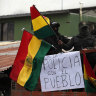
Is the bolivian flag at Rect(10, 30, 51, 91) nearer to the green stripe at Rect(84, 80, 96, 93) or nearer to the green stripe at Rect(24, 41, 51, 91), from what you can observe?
the green stripe at Rect(24, 41, 51, 91)

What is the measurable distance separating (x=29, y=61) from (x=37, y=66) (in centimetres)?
26

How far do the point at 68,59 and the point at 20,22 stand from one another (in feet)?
46.4

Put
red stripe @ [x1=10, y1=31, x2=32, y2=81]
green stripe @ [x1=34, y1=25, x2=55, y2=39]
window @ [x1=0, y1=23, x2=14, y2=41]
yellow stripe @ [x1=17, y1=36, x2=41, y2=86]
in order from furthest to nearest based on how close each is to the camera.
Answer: window @ [x1=0, y1=23, x2=14, y2=41] < red stripe @ [x1=10, y1=31, x2=32, y2=81] < yellow stripe @ [x1=17, y1=36, x2=41, y2=86] < green stripe @ [x1=34, y1=25, x2=55, y2=39]

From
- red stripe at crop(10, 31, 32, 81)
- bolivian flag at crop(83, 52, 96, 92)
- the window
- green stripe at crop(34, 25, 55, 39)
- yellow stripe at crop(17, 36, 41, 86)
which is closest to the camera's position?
bolivian flag at crop(83, 52, 96, 92)

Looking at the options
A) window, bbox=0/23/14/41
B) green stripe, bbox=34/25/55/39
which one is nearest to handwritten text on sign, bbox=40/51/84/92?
green stripe, bbox=34/25/55/39

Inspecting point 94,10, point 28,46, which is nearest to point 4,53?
point 28,46

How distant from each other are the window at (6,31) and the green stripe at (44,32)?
Result: 1408cm

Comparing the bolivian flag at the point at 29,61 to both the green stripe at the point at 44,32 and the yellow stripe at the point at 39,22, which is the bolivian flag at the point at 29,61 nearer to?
the green stripe at the point at 44,32

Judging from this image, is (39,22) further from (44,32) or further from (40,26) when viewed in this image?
(44,32)

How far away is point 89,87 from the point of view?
18.1ft

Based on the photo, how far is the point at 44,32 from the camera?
617 centimetres

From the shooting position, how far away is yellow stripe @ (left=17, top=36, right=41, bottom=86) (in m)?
6.25

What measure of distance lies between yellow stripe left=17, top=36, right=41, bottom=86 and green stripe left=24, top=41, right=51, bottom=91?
0.27ft

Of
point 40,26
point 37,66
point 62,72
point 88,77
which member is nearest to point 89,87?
point 88,77
